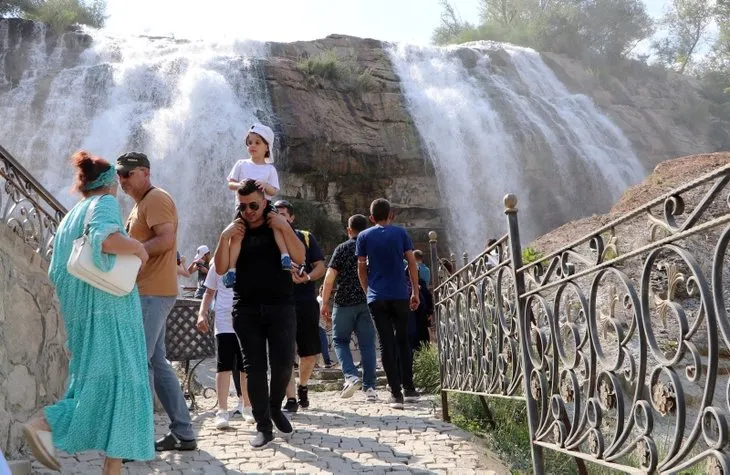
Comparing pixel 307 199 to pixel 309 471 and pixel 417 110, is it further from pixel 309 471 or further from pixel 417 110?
pixel 309 471

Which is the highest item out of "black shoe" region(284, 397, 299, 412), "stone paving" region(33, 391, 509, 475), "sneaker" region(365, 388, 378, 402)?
"sneaker" region(365, 388, 378, 402)

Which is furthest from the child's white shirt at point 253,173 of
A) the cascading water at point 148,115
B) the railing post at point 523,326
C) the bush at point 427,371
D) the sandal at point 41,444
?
the cascading water at point 148,115

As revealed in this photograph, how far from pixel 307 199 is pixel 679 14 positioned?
120 feet

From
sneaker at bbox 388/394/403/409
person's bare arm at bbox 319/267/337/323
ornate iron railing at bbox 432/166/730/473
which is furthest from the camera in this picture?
person's bare arm at bbox 319/267/337/323

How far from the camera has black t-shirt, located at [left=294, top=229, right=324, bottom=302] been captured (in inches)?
265

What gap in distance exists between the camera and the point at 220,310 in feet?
20.8

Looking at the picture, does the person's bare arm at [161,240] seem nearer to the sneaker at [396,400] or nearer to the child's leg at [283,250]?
the child's leg at [283,250]

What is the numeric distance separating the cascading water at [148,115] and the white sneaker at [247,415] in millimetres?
13141

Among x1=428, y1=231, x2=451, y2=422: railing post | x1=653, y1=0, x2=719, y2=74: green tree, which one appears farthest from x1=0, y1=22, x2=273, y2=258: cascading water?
x1=653, y1=0, x2=719, y2=74: green tree

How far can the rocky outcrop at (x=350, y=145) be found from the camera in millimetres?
22203

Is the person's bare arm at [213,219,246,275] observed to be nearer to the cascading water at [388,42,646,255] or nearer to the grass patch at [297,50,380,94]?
the cascading water at [388,42,646,255]

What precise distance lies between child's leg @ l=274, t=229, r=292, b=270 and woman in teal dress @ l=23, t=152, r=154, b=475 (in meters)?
1.33

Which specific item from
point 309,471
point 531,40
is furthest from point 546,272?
point 531,40

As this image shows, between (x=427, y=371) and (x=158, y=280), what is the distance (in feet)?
15.0
